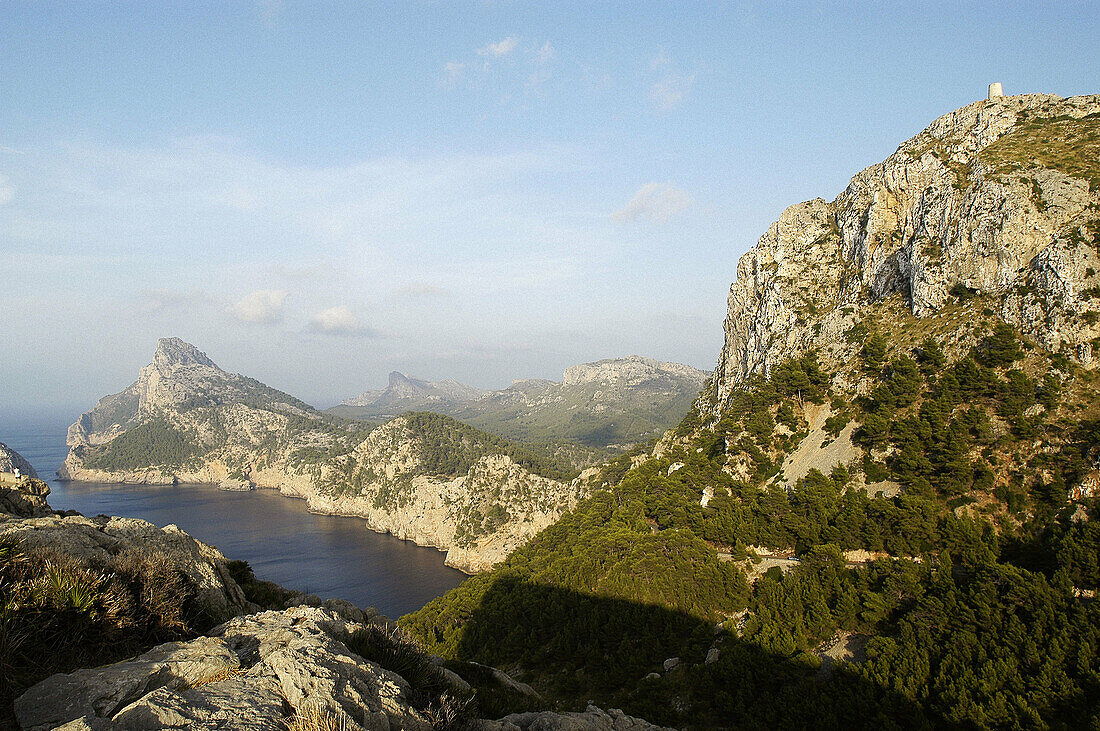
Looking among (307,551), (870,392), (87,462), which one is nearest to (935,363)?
(870,392)

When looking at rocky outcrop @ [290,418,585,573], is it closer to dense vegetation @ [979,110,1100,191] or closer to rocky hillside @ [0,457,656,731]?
rocky hillside @ [0,457,656,731]

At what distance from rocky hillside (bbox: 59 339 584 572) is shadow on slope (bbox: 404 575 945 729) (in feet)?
159

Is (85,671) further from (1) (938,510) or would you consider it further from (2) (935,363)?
(2) (935,363)

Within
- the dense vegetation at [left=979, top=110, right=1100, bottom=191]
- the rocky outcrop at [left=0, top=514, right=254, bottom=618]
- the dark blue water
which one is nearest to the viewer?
the rocky outcrop at [left=0, top=514, right=254, bottom=618]

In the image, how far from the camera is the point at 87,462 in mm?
170625

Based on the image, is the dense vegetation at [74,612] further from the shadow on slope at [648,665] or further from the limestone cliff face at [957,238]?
the limestone cliff face at [957,238]

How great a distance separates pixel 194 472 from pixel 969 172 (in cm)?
21205

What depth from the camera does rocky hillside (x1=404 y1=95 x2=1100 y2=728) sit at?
16.8 meters

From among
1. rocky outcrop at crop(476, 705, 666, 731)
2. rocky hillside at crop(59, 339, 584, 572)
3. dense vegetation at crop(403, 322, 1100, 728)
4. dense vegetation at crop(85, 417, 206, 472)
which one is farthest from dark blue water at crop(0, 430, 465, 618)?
rocky outcrop at crop(476, 705, 666, 731)

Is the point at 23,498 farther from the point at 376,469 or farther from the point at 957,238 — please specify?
the point at 376,469

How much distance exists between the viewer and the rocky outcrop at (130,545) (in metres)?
8.85

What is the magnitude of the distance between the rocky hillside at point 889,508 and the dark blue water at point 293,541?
32240 mm

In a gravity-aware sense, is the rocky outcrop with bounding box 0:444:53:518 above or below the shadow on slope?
above

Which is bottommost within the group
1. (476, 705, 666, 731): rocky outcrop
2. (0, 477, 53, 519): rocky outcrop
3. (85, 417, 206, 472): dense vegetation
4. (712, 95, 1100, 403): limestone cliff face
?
(85, 417, 206, 472): dense vegetation
